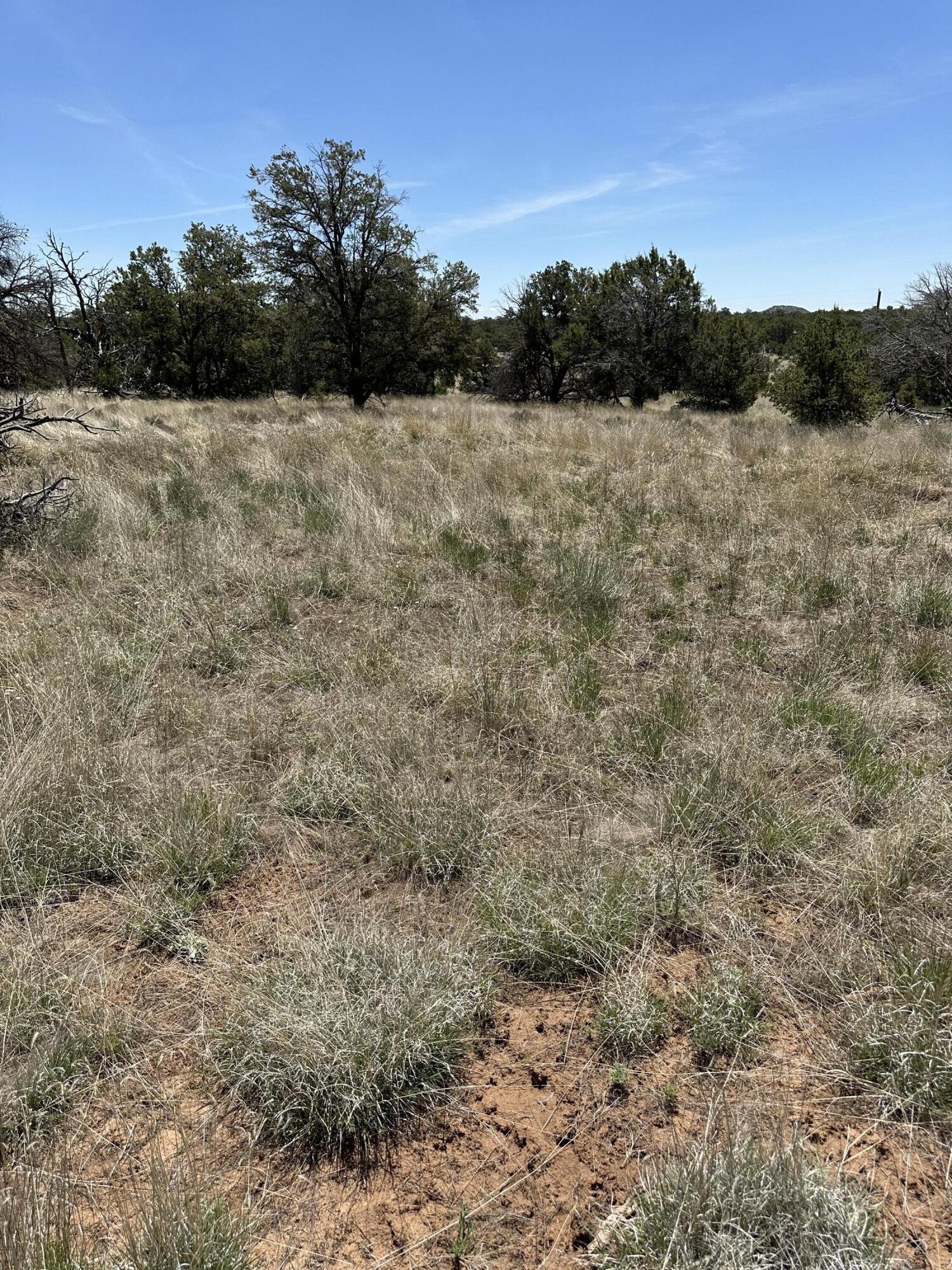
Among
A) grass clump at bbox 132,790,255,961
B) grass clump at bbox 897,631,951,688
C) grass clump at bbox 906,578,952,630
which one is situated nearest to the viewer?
grass clump at bbox 132,790,255,961

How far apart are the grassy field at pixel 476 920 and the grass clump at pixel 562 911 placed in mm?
15

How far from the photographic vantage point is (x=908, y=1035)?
174cm

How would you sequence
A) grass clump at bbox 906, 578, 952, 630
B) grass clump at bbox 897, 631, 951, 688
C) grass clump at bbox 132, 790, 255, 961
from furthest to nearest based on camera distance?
grass clump at bbox 906, 578, 952, 630 → grass clump at bbox 897, 631, 951, 688 → grass clump at bbox 132, 790, 255, 961

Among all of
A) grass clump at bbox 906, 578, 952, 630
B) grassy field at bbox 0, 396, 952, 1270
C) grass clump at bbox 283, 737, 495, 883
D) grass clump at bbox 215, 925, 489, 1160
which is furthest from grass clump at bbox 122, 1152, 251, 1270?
grass clump at bbox 906, 578, 952, 630

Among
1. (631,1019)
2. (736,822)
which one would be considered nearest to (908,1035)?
(631,1019)

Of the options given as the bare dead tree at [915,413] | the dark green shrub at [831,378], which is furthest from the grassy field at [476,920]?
the dark green shrub at [831,378]

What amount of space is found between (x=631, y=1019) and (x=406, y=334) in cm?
2070

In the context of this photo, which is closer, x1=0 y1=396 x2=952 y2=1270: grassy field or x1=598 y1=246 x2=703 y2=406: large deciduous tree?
x1=0 y1=396 x2=952 y2=1270: grassy field

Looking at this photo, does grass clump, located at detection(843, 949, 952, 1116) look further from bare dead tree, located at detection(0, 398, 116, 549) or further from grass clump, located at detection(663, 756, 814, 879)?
bare dead tree, located at detection(0, 398, 116, 549)

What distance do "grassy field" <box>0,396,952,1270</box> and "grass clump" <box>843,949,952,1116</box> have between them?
0.01m

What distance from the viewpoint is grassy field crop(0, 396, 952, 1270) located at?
1.50m

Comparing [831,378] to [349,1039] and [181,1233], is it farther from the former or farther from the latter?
[181,1233]

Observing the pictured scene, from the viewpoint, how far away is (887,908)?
87.2 inches

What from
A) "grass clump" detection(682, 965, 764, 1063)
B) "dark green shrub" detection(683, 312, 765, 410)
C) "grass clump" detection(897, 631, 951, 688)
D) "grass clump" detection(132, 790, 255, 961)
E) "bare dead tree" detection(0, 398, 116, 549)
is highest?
"dark green shrub" detection(683, 312, 765, 410)
